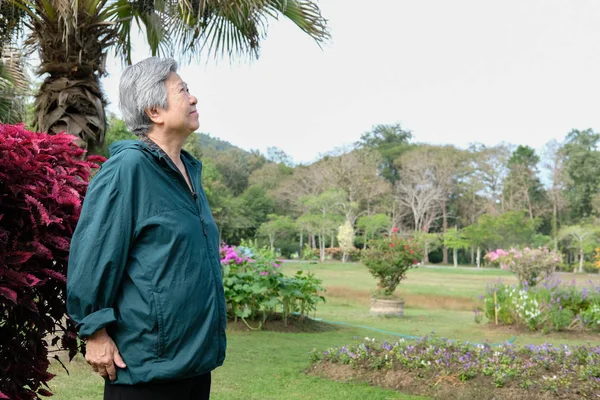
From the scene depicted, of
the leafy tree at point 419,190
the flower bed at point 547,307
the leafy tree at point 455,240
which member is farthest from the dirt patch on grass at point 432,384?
the leafy tree at point 419,190

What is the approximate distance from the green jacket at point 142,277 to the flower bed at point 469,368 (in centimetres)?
327

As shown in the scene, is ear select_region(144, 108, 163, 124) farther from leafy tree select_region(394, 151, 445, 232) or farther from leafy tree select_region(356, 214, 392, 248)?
leafy tree select_region(394, 151, 445, 232)

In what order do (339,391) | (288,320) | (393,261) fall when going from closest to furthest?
(339,391) < (288,320) < (393,261)

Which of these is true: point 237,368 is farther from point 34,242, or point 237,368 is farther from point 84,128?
point 34,242

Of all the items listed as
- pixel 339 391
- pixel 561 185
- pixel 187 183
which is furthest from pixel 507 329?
pixel 561 185

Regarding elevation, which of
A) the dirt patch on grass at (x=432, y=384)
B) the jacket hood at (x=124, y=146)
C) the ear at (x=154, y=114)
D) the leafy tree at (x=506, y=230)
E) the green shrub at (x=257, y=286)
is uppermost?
the leafy tree at (x=506, y=230)

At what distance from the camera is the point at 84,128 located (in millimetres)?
5762

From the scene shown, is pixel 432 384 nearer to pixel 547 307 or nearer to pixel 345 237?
pixel 547 307

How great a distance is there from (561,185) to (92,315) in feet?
179

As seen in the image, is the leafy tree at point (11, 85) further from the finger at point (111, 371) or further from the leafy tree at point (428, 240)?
the leafy tree at point (428, 240)

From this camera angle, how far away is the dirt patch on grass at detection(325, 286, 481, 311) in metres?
16.0

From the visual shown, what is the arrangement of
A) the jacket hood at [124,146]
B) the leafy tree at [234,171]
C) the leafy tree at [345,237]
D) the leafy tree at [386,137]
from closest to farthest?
the jacket hood at [124,146], the leafy tree at [345,237], the leafy tree at [234,171], the leafy tree at [386,137]

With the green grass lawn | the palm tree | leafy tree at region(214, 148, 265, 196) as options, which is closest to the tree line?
leafy tree at region(214, 148, 265, 196)

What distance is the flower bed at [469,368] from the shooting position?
4.62 m
